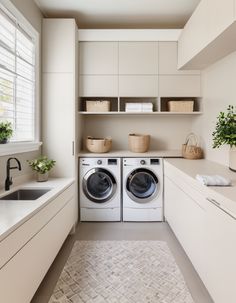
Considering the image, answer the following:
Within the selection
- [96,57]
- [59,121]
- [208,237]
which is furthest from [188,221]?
[96,57]

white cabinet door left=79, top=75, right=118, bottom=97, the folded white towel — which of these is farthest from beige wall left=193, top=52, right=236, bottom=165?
white cabinet door left=79, top=75, right=118, bottom=97

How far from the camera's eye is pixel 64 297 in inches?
76.0

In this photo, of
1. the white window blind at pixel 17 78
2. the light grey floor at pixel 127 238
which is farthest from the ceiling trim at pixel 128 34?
the light grey floor at pixel 127 238

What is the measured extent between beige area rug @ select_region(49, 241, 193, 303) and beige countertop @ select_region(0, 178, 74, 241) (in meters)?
0.73

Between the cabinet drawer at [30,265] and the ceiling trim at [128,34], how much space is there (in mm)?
2464

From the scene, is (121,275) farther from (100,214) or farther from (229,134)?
(229,134)

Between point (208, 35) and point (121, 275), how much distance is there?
94.2 inches

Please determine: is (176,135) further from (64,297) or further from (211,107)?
(64,297)

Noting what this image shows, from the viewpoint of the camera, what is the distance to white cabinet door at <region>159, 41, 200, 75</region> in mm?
3523

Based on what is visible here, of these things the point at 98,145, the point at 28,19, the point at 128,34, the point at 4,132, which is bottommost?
the point at 98,145

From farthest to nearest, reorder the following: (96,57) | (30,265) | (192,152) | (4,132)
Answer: (96,57) < (192,152) < (4,132) < (30,265)

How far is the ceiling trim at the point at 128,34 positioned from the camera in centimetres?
346

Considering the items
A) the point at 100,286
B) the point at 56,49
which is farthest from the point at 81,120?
the point at 100,286

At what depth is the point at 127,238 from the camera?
3018mm
